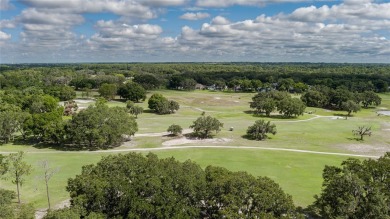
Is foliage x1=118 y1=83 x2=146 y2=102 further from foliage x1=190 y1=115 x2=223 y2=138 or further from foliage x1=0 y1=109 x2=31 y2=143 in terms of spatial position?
foliage x1=190 y1=115 x2=223 y2=138

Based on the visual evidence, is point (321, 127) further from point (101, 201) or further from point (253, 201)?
point (101, 201)

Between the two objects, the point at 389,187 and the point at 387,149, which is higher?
the point at 389,187

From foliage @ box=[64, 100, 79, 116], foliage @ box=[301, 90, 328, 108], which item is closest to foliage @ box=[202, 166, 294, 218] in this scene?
foliage @ box=[64, 100, 79, 116]

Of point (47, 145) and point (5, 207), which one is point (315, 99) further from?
point (5, 207)

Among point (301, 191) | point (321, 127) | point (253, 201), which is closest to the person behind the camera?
point (253, 201)

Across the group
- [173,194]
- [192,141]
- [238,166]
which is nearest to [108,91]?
[192,141]

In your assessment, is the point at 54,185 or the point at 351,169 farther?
the point at 54,185

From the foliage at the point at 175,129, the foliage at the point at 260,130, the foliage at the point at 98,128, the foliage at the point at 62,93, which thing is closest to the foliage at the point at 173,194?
the foliage at the point at 98,128

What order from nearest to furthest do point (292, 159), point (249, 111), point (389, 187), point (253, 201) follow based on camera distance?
point (253, 201), point (389, 187), point (292, 159), point (249, 111)

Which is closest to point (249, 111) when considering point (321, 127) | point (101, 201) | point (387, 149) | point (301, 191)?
point (321, 127)

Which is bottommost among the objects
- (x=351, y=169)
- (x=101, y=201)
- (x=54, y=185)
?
(x=54, y=185)
